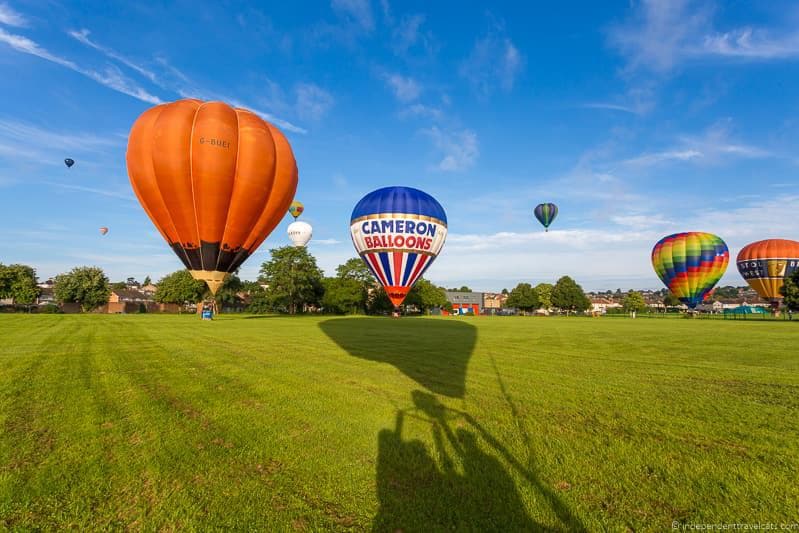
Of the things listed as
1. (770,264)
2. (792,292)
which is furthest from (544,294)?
(792,292)

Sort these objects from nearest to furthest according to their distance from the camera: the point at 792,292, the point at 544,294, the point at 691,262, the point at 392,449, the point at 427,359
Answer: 1. the point at 392,449
2. the point at 427,359
3. the point at 792,292
4. the point at 691,262
5. the point at 544,294

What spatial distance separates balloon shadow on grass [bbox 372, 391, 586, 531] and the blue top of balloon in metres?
26.3

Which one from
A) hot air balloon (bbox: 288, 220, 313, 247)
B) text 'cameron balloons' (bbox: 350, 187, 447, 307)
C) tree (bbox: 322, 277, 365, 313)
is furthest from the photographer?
hot air balloon (bbox: 288, 220, 313, 247)

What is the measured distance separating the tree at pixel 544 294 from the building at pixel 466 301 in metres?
21.0

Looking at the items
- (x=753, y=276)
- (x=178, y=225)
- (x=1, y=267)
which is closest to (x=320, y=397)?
(x=178, y=225)

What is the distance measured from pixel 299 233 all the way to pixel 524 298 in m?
70.6

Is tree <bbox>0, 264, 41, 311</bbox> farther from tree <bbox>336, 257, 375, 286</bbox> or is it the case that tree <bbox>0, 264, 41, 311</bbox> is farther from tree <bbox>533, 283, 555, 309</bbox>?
tree <bbox>533, 283, 555, 309</bbox>

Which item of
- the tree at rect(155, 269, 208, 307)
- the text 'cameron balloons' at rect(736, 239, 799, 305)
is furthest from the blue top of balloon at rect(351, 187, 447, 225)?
the tree at rect(155, 269, 208, 307)

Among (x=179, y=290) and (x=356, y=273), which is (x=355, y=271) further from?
(x=179, y=290)

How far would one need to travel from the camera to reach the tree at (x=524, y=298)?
385 ft

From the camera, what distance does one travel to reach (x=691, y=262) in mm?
52812

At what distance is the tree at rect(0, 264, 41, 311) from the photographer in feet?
223

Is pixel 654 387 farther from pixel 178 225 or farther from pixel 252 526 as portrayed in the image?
pixel 178 225

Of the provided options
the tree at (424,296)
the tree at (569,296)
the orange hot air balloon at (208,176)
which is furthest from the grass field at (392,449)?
the tree at (569,296)
